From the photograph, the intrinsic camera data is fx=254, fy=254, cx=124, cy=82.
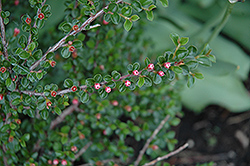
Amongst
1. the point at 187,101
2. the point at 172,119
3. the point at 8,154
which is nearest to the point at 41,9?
the point at 8,154

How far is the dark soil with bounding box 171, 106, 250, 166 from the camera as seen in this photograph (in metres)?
1.56

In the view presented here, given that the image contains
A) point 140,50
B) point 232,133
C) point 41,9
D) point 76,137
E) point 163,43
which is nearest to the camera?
point 41,9

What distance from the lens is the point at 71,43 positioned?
28.9 inches

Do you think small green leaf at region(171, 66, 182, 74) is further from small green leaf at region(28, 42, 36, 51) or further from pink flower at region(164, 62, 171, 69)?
small green leaf at region(28, 42, 36, 51)

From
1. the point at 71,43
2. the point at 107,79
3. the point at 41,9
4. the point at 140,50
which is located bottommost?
the point at 140,50

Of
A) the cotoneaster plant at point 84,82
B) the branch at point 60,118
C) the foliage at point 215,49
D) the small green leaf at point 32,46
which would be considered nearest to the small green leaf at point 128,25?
the cotoneaster plant at point 84,82

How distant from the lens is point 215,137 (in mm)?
1670

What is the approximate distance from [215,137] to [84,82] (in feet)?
3.68

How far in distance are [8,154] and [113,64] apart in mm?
514

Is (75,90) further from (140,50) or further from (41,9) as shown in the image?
(140,50)

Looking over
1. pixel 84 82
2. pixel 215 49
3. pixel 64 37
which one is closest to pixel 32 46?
pixel 64 37

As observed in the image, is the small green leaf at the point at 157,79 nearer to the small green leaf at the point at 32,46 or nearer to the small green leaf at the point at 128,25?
the small green leaf at the point at 128,25

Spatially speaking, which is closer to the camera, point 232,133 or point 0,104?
point 0,104

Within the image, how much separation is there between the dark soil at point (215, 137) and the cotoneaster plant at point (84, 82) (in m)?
0.49
